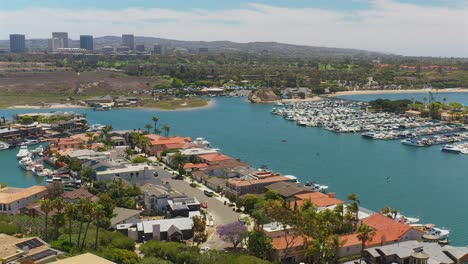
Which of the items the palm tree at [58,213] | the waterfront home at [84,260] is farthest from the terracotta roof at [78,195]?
the waterfront home at [84,260]

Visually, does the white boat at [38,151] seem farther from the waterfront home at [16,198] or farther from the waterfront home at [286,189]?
the waterfront home at [286,189]

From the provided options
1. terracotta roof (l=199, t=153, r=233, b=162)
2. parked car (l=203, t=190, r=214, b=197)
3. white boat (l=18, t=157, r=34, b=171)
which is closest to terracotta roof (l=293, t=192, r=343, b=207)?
parked car (l=203, t=190, r=214, b=197)

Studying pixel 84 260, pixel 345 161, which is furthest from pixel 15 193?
pixel 345 161

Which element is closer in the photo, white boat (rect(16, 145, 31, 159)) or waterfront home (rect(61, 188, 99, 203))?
waterfront home (rect(61, 188, 99, 203))

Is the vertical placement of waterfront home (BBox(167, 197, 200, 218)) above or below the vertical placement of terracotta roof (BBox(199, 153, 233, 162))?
above

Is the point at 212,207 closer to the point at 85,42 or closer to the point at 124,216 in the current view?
the point at 124,216

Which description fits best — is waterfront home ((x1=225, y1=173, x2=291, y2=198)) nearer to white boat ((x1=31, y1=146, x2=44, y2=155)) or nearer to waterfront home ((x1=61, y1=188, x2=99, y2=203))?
waterfront home ((x1=61, y1=188, x2=99, y2=203))

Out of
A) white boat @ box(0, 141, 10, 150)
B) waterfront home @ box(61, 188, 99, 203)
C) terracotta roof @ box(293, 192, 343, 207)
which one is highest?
terracotta roof @ box(293, 192, 343, 207)

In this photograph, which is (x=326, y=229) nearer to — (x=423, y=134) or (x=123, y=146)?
(x=123, y=146)
